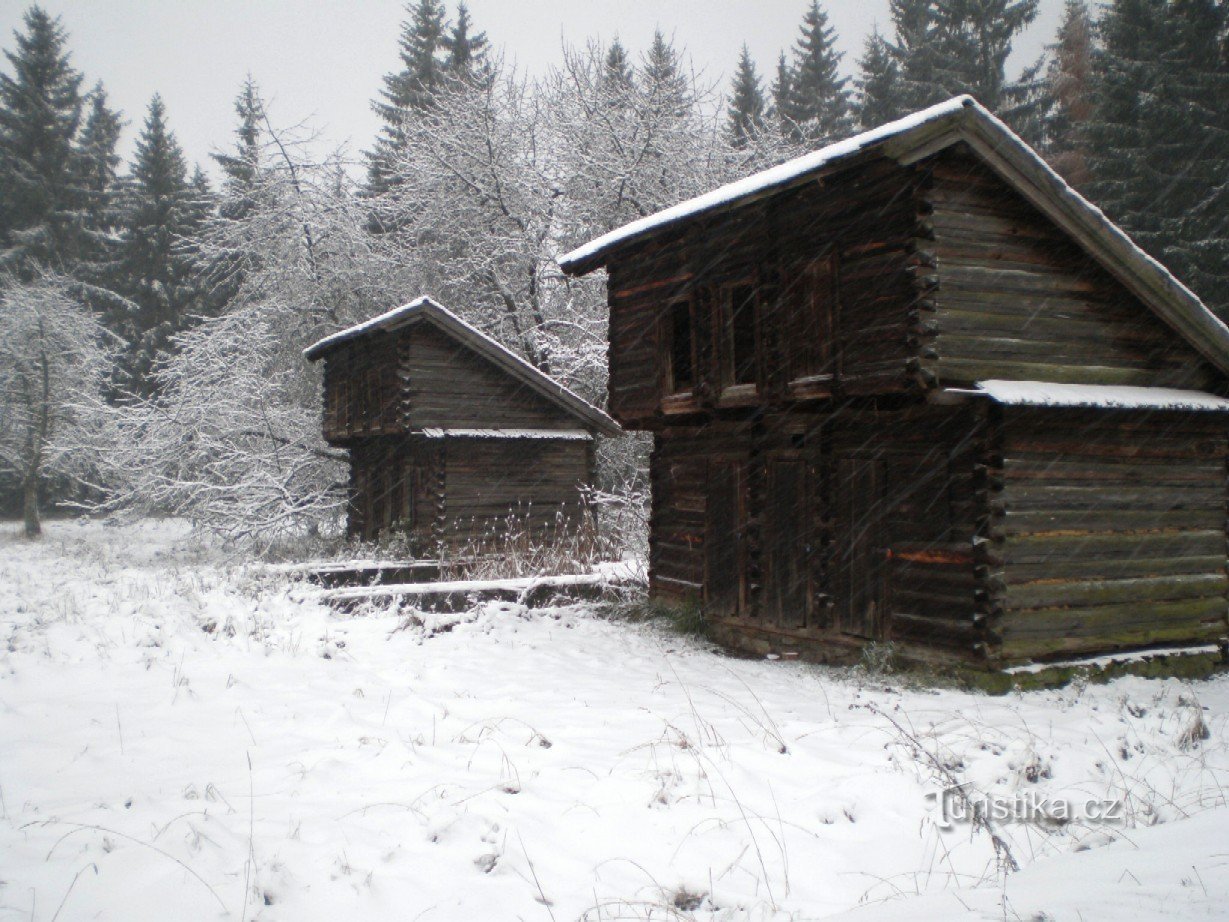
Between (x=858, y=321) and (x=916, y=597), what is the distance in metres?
3.26

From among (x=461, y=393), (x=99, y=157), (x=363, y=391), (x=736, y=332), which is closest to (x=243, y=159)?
(x=363, y=391)

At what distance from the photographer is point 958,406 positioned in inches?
376

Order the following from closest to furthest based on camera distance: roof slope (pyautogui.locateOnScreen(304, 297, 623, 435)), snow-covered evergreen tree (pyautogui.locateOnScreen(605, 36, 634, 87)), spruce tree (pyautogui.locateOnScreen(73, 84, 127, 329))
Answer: roof slope (pyautogui.locateOnScreen(304, 297, 623, 435)) < snow-covered evergreen tree (pyautogui.locateOnScreen(605, 36, 634, 87)) < spruce tree (pyautogui.locateOnScreen(73, 84, 127, 329))

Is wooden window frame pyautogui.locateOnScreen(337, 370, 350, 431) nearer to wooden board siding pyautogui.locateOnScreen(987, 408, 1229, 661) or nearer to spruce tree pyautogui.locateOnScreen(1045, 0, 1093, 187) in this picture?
wooden board siding pyautogui.locateOnScreen(987, 408, 1229, 661)

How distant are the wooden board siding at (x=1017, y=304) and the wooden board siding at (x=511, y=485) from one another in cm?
1177

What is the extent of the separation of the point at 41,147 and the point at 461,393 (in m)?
33.0

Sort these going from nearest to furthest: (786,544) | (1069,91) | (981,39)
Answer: (786,544) → (1069,91) → (981,39)

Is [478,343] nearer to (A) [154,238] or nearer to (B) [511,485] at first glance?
(B) [511,485]

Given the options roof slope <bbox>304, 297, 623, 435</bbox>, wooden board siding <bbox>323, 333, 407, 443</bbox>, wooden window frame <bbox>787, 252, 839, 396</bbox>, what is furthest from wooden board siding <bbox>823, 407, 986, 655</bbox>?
wooden board siding <bbox>323, 333, 407, 443</bbox>

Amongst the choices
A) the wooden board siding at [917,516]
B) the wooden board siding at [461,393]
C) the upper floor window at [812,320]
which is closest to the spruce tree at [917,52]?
the wooden board siding at [461,393]

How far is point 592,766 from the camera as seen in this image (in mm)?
6164

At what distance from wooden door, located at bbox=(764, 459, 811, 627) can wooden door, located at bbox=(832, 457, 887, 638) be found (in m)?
0.61

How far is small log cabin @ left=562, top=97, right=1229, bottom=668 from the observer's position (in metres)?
9.47

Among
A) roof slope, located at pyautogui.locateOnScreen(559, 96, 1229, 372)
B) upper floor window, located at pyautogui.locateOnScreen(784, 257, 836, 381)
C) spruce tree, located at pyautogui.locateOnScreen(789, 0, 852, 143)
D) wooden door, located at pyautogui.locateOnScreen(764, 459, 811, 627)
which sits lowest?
wooden door, located at pyautogui.locateOnScreen(764, 459, 811, 627)
